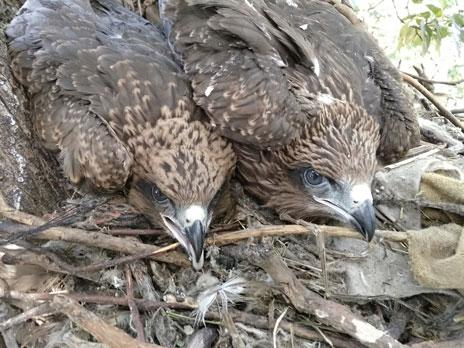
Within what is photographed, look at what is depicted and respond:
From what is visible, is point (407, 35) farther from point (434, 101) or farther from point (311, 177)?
point (311, 177)

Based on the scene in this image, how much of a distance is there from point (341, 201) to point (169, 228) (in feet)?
Answer: 3.09

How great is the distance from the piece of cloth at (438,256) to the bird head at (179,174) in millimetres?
1124

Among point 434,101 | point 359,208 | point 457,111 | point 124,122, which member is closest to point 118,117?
point 124,122

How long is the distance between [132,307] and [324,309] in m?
0.92

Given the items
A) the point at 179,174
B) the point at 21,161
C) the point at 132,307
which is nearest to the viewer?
the point at 132,307

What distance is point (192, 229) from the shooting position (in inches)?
124

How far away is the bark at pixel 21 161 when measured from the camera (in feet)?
11.0

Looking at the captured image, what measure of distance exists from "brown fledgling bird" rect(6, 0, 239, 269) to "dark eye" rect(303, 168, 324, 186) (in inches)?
16.8

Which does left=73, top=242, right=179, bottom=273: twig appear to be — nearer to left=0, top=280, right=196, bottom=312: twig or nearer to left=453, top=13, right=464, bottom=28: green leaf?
left=0, top=280, right=196, bottom=312: twig

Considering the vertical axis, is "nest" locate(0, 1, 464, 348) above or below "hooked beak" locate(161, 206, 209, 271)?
below

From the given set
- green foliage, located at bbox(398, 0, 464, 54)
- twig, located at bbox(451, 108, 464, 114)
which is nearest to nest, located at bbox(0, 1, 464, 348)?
green foliage, located at bbox(398, 0, 464, 54)

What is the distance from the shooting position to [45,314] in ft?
9.38

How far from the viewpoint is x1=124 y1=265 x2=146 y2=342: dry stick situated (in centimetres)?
279

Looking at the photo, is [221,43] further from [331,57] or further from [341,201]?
[341,201]
